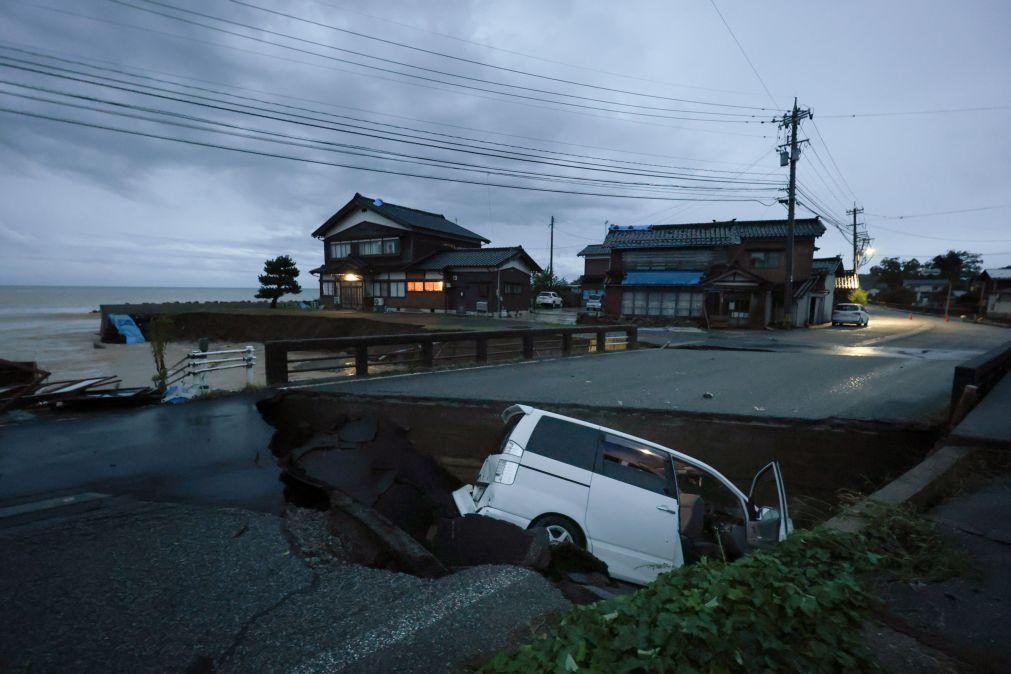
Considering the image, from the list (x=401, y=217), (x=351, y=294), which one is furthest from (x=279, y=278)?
(x=401, y=217)

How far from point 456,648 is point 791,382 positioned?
35.8 ft

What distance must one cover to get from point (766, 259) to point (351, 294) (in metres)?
33.9

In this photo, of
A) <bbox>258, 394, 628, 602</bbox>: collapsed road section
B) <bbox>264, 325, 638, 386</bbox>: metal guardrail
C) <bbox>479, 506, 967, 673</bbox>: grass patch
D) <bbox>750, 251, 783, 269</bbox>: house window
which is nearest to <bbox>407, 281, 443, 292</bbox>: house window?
<bbox>264, 325, 638, 386</bbox>: metal guardrail

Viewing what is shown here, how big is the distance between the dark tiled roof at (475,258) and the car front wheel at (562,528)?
29920 mm

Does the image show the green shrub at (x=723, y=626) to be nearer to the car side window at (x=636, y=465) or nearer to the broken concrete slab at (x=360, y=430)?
the car side window at (x=636, y=465)

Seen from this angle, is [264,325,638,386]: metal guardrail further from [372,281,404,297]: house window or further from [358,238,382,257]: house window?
[358,238,382,257]: house window

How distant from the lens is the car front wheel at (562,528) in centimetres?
494

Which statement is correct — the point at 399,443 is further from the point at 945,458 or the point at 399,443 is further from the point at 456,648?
the point at 945,458

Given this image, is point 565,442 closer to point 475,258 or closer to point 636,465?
point 636,465

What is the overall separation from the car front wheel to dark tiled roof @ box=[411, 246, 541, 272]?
29920 millimetres

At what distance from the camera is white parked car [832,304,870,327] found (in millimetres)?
32781

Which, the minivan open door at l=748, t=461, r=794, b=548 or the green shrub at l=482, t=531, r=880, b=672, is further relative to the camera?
the minivan open door at l=748, t=461, r=794, b=548

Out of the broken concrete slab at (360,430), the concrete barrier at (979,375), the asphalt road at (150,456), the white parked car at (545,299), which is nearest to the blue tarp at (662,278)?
the white parked car at (545,299)

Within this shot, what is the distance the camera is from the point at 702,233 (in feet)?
120
